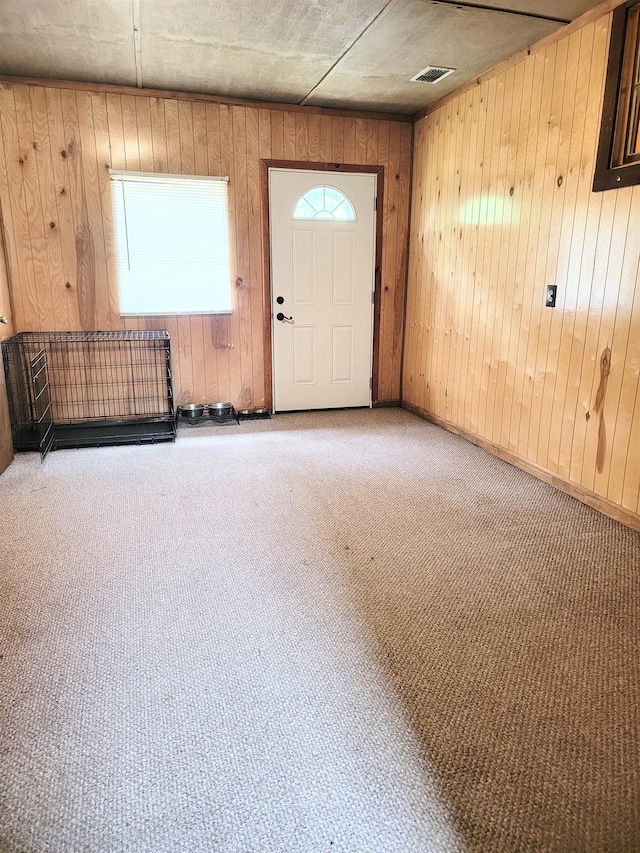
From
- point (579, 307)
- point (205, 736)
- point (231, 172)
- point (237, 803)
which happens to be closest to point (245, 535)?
point (205, 736)

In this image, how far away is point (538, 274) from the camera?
11.7 ft

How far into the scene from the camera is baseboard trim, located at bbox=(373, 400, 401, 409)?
5656mm

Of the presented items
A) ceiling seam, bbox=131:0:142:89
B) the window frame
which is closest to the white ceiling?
ceiling seam, bbox=131:0:142:89

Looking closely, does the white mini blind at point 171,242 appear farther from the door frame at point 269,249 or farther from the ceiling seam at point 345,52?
the ceiling seam at point 345,52

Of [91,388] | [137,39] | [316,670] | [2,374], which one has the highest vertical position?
[137,39]

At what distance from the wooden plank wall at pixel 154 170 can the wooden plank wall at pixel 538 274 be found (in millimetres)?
822

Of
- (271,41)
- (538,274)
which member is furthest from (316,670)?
(271,41)

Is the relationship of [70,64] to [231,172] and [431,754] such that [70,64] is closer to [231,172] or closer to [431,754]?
[231,172]

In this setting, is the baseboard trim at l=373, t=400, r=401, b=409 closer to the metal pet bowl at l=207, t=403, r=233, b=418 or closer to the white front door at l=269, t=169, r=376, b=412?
the white front door at l=269, t=169, r=376, b=412

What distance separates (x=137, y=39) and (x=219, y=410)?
109 inches

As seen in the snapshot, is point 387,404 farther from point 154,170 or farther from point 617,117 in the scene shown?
point 617,117

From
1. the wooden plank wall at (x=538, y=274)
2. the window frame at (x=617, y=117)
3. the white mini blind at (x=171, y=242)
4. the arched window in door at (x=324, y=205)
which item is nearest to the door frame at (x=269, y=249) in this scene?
the arched window in door at (x=324, y=205)

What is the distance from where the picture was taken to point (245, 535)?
2920 mm

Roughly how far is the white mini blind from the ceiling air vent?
1.73m
